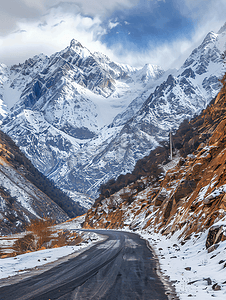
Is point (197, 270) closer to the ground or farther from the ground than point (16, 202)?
farther from the ground

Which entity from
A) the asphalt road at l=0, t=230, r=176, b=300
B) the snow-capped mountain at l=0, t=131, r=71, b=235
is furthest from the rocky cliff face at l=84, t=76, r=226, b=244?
the snow-capped mountain at l=0, t=131, r=71, b=235

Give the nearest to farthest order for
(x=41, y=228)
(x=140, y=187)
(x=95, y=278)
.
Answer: (x=95, y=278) → (x=41, y=228) → (x=140, y=187)

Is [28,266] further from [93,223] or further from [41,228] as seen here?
[93,223]

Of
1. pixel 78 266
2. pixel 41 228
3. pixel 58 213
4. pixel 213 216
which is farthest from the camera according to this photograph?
pixel 58 213

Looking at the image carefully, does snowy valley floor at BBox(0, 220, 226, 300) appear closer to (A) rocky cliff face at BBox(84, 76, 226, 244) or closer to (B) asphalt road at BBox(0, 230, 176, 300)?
(B) asphalt road at BBox(0, 230, 176, 300)

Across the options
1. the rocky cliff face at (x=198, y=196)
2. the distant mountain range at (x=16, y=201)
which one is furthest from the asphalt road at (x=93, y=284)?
the distant mountain range at (x=16, y=201)

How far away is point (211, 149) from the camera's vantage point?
20.3m

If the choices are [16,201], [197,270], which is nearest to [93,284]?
[197,270]

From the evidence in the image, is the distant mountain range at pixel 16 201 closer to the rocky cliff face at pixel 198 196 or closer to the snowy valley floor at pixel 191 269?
the rocky cliff face at pixel 198 196

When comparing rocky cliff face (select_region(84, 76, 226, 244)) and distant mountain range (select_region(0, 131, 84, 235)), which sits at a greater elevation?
rocky cliff face (select_region(84, 76, 226, 244))

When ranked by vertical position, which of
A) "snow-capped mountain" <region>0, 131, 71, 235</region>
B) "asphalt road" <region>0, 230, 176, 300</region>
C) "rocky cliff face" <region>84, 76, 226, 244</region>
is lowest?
"snow-capped mountain" <region>0, 131, 71, 235</region>

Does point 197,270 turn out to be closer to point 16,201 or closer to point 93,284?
point 93,284

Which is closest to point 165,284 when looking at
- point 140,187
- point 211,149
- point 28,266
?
point 28,266

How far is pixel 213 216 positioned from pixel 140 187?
39662mm
